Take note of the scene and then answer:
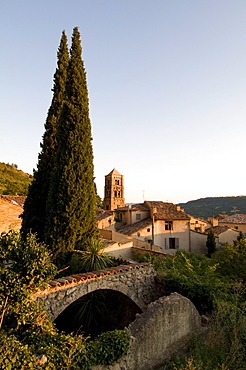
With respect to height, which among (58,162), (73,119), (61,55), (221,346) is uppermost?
(61,55)

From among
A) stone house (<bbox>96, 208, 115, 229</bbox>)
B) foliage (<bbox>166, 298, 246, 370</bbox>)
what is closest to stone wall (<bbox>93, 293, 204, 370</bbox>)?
foliage (<bbox>166, 298, 246, 370</bbox>)

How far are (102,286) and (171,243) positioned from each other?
815 inches

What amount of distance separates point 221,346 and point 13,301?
6.41 metres

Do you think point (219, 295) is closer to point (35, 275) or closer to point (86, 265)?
point (86, 265)

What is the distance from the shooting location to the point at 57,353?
15.3 ft

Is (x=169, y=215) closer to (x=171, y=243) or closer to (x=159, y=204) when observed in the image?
(x=171, y=243)

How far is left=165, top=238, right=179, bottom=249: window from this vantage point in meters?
26.6

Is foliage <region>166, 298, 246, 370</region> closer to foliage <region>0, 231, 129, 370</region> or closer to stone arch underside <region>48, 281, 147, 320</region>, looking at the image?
foliage <region>0, 231, 129, 370</region>

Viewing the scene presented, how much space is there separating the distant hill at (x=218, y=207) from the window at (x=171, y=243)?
58585 millimetres

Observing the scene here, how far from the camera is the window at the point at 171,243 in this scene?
26.6 m

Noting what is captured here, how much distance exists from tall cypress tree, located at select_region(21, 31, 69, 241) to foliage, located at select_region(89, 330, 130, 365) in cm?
819

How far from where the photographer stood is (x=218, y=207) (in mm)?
95625

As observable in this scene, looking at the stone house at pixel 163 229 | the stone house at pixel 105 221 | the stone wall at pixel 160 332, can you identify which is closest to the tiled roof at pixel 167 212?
the stone house at pixel 163 229

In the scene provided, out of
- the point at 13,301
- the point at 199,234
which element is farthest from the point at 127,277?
the point at 199,234
